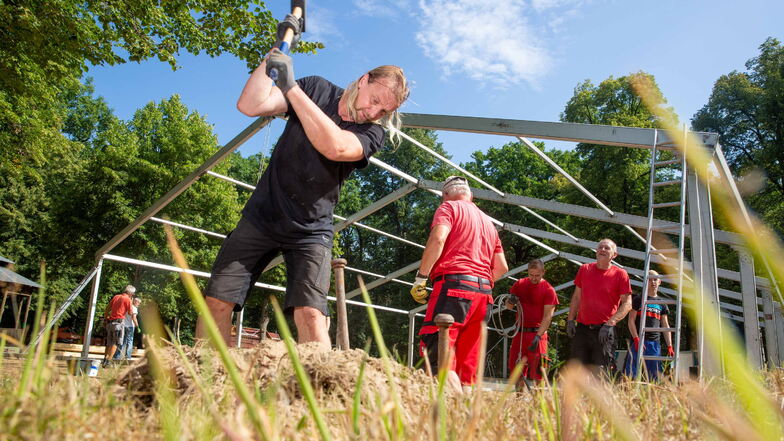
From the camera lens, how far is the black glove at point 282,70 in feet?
7.23

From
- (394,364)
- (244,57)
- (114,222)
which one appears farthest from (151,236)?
(394,364)

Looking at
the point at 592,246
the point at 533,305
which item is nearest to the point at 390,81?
the point at 533,305

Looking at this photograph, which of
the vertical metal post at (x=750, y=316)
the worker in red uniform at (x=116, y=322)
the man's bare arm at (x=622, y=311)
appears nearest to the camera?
the vertical metal post at (x=750, y=316)

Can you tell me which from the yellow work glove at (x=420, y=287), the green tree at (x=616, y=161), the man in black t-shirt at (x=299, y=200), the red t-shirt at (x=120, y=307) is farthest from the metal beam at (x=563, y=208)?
the green tree at (x=616, y=161)

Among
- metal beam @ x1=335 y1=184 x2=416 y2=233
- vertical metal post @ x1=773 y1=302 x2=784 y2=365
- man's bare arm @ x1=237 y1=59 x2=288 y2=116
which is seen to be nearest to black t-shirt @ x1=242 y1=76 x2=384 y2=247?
man's bare arm @ x1=237 y1=59 x2=288 y2=116

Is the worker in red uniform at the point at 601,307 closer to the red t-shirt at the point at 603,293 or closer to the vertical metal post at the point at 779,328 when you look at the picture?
the red t-shirt at the point at 603,293

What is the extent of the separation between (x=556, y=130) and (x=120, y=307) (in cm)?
937

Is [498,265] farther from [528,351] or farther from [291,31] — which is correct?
[528,351]

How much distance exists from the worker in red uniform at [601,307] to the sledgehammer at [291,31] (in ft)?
Result: 14.1

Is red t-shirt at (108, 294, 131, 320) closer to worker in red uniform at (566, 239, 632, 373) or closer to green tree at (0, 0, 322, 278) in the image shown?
green tree at (0, 0, 322, 278)

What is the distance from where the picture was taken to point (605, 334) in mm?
5898

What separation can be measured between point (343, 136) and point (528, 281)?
17.2 ft

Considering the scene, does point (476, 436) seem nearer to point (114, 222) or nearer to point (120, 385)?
point (120, 385)

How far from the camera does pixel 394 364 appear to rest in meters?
1.74
